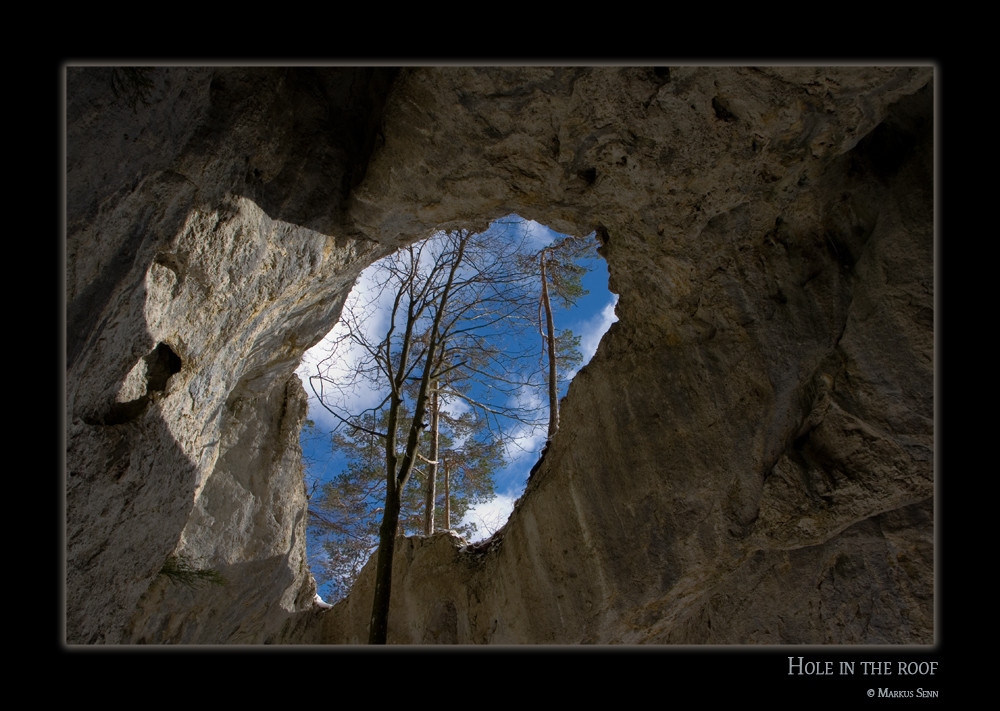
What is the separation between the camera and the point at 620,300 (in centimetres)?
493

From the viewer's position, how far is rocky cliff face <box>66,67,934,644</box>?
10.2ft

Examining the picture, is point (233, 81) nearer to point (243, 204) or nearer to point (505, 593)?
point (243, 204)

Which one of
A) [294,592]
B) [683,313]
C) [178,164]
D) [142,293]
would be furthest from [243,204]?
[294,592]

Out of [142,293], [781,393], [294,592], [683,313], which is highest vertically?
[683,313]

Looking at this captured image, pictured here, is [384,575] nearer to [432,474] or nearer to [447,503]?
[432,474]

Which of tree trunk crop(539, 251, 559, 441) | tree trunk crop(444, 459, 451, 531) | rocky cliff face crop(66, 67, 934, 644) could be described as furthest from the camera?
tree trunk crop(444, 459, 451, 531)

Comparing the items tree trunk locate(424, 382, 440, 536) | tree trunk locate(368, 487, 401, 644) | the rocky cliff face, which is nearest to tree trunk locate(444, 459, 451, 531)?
tree trunk locate(424, 382, 440, 536)

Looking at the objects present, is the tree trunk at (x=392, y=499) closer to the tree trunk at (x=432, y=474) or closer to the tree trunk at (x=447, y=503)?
the tree trunk at (x=432, y=474)

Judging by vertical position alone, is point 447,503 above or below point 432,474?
below

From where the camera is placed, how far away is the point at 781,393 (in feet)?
13.2

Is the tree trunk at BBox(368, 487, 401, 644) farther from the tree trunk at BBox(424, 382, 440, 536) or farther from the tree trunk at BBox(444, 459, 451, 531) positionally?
the tree trunk at BBox(444, 459, 451, 531)

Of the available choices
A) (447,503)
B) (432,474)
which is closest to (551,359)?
(432,474)

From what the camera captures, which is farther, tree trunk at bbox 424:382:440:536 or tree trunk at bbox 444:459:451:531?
tree trunk at bbox 444:459:451:531
